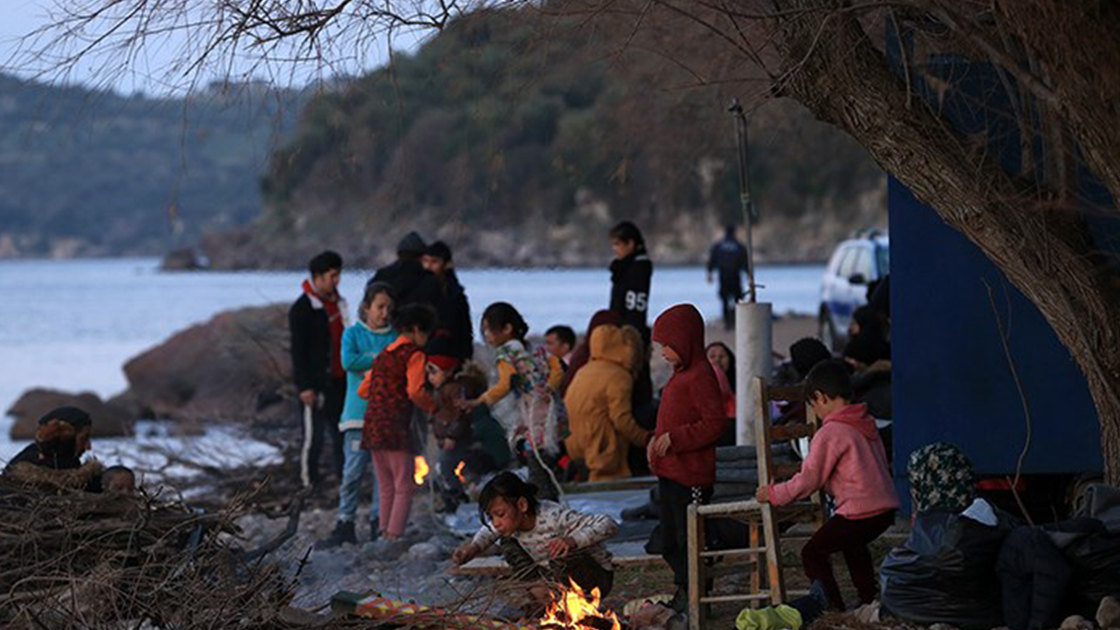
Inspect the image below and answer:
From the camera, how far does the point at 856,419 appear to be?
951 centimetres

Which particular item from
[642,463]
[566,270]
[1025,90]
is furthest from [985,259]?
[566,270]

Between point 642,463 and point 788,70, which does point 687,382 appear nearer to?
point 788,70

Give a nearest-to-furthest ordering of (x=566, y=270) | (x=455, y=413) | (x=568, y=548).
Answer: (x=568, y=548) → (x=455, y=413) → (x=566, y=270)

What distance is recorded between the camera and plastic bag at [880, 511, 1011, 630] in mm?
8672

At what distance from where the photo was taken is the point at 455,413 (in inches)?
562

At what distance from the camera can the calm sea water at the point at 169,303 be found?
52812 mm

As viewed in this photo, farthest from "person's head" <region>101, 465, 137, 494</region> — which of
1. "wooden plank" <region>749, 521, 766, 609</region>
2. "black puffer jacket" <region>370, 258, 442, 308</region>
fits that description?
"black puffer jacket" <region>370, 258, 442, 308</region>

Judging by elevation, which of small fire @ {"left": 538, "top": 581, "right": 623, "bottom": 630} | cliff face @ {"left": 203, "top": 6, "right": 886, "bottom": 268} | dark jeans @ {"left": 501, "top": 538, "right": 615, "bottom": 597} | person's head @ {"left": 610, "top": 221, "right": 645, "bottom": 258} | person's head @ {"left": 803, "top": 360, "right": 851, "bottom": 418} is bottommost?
small fire @ {"left": 538, "top": 581, "right": 623, "bottom": 630}

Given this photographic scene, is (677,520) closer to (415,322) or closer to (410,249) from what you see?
(415,322)

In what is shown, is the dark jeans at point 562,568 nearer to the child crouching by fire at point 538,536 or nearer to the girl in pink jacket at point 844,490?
the child crouching by fire at point 538,536

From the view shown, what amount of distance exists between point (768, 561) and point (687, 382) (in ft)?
3.44

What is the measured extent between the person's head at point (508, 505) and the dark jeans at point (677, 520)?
99cm

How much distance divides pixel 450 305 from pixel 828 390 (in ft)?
19.6

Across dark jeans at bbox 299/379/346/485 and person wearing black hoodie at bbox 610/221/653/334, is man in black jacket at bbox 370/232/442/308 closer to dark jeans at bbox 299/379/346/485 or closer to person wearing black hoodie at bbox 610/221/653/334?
dark jeans at bbox 299/379/346/485
